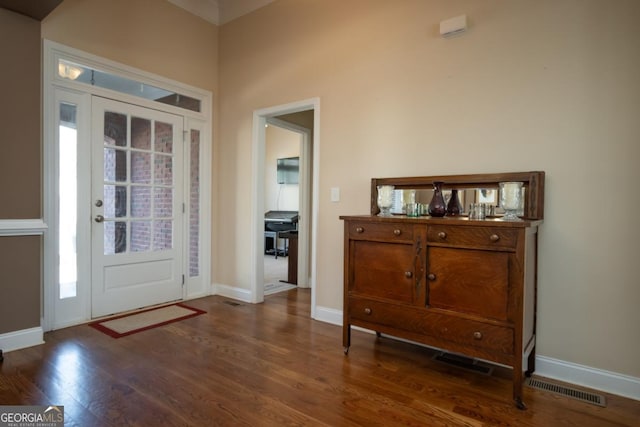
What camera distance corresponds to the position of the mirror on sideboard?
214 centimetres

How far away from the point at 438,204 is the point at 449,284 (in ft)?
1.88

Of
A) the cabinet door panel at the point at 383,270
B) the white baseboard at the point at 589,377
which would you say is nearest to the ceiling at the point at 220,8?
the cabinet door panel at the point at 383,270

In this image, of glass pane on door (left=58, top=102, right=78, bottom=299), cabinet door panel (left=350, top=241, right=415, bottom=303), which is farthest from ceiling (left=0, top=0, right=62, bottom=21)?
cabinet door panel (left=350, top=241, right=415, bottom=303)

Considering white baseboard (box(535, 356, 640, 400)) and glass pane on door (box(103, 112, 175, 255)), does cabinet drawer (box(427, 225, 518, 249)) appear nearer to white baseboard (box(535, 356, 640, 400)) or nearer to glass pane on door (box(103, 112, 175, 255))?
white baseboard (box(535, 356, 640, 400))

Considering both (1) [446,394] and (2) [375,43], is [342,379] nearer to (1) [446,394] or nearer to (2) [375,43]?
(1) [446,394]

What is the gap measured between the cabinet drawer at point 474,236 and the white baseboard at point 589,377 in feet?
2.99

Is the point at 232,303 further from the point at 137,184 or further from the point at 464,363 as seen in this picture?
the point at 464,363

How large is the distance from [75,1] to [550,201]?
3.93 m

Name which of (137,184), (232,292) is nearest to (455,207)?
(232,292)

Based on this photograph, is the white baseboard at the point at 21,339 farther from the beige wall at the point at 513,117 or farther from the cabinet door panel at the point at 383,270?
the cabinet door panel at the point at 383,270

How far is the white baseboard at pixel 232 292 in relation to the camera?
3797 millimetres

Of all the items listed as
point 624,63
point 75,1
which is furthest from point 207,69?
point 624,63

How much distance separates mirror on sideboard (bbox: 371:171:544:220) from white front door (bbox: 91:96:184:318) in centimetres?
220

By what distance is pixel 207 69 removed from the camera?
3.93 metres
